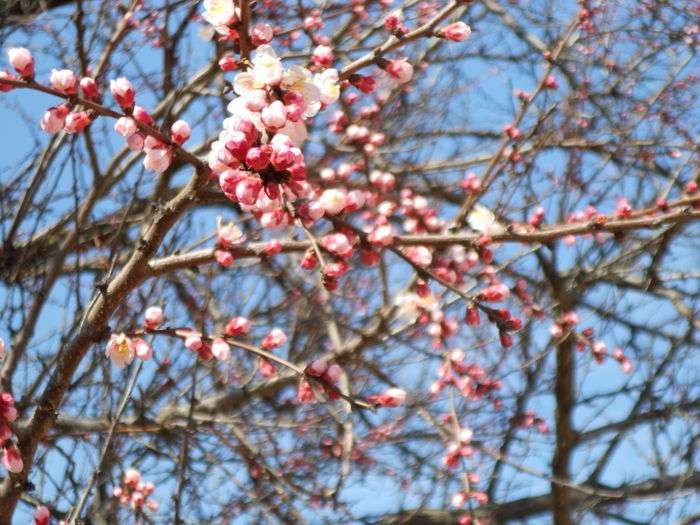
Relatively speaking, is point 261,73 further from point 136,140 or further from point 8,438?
point 8,438

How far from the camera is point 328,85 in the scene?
6.06 feet

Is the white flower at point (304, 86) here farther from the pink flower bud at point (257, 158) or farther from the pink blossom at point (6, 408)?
the pink blossom at point (6, 408)

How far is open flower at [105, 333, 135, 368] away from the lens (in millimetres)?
2174

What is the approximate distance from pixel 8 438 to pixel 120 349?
1.33 ft

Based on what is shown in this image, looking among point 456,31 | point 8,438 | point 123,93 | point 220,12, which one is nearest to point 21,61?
point 123,93

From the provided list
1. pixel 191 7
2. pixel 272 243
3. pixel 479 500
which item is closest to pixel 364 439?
pixel 479 500

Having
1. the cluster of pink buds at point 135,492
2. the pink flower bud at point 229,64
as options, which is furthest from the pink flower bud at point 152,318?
the cluster of pink buds at point 135,492

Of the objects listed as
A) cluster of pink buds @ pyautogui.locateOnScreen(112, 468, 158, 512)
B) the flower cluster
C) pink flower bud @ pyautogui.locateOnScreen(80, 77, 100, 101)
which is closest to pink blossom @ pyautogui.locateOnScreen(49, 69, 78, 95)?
pink flower bud @ pyautogui.locateOnScreen(80, 77, 100, 101)

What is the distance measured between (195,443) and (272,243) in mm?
2037

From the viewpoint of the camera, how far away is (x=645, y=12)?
554 centimetres

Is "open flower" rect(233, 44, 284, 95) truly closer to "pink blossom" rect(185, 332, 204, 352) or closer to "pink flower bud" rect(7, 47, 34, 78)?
"pink flower bud" rect(7, 47, 34, 78)

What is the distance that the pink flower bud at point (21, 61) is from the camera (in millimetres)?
1663

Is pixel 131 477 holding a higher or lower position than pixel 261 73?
higher

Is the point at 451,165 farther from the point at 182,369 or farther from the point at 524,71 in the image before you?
the point at 182,369
